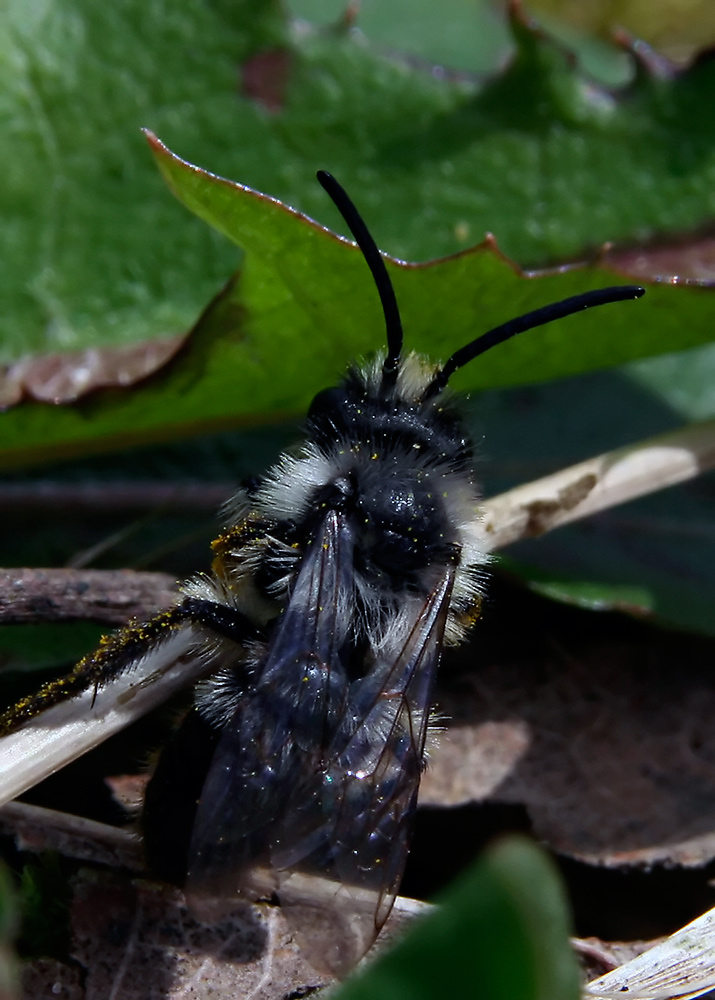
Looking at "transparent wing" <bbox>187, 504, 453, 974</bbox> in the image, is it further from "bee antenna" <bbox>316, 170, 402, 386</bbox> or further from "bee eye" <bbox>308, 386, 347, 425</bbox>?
"bee antenna" <bbox>316, 170, 402, 386</bbox>

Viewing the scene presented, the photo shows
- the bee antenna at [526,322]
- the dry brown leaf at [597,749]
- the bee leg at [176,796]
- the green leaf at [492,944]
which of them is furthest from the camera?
the dry brown leaf at [597,749]

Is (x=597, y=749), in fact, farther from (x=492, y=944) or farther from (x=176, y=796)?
(x=492, y=944)

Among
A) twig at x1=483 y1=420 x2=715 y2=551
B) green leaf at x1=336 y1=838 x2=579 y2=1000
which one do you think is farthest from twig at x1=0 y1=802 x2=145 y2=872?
twig at x1=483 y1=420 x2=715 y2=551

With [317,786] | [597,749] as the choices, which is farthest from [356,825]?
[597,749]

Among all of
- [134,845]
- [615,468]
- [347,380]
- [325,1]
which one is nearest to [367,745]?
[134,845]

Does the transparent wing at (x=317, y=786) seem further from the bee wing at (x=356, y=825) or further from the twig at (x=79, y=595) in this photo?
the twig at (x=79, y=595)

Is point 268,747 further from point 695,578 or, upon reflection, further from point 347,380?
point 695,578

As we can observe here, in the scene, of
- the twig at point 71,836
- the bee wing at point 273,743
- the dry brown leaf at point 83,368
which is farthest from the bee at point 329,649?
the dry brown leaf at point 83,368
